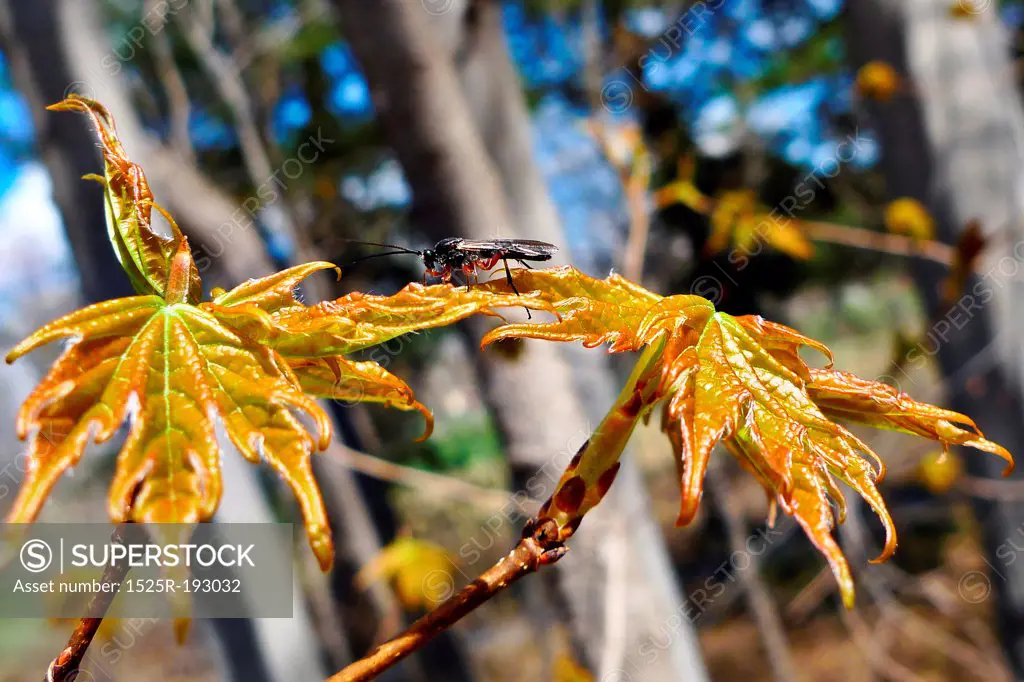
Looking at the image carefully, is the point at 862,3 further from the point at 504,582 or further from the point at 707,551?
the point at 707,551

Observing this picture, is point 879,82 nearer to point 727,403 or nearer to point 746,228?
point 746,228

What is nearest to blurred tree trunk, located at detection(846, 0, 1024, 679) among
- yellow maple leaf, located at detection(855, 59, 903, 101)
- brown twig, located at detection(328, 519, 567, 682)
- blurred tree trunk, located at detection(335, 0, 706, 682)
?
yellow maple leaf, located at detection(855, 59, 903, 101)

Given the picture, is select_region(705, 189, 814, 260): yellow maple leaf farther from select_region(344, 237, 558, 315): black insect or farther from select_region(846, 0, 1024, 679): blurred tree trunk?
select_region(344, 237, 558, 315): black insect

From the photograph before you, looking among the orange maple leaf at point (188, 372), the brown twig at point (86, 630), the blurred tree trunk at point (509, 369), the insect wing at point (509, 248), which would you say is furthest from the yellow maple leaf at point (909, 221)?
the brown twig at point (86, 630)

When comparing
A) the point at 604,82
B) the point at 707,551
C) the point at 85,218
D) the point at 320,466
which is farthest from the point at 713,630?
the point at 85,218

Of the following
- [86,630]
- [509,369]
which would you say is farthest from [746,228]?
[86,630]

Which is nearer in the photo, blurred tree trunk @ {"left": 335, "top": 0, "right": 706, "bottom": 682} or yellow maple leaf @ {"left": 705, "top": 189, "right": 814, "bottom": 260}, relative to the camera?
blurred tree trunk @ {"left": 335, "top": 0, "right": 706, "bottom": 682}
